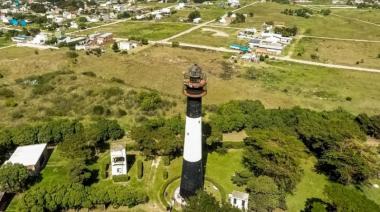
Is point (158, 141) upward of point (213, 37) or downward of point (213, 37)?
upward

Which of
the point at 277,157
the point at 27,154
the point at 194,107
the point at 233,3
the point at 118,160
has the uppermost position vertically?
the point at 194,107

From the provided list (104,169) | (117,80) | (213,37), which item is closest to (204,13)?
(213,37)

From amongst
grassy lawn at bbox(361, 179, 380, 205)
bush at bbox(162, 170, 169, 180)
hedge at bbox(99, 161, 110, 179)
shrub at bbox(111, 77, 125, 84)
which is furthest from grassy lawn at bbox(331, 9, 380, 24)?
hedge at bbox(99, 161, 110, 179)

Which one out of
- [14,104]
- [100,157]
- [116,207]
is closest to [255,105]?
[100,157]

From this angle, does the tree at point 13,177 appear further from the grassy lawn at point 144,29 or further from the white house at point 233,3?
the white house at point 233,3

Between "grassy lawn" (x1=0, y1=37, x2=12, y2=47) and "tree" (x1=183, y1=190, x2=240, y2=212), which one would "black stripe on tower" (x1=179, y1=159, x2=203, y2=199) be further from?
"grassy lawn" (x1=0, y1=37, x2=12, y2=47)

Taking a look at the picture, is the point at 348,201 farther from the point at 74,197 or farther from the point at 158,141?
the point at 74,197
